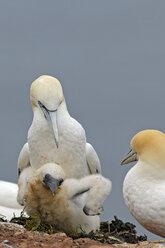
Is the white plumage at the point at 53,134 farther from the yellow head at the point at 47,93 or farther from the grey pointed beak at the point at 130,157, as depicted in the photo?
the grey pointed beak at the point at 130,157

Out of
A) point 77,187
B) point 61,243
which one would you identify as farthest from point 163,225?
point 61,243

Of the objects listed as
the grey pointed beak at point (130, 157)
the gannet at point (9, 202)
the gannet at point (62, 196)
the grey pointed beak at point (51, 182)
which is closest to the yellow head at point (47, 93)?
the gannet at point (62, 196)

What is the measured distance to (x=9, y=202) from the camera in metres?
12.1

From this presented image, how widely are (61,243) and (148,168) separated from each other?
2.07 metres

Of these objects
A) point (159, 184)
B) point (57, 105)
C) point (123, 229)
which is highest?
point (57, 105)

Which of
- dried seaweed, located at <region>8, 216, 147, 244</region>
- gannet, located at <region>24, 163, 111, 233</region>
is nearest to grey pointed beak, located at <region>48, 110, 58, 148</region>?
gannet, located at <region>24, 163, 111, 233</region>

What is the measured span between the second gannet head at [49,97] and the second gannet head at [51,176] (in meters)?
0.61

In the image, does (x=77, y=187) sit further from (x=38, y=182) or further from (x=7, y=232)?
(x=7, y=232)

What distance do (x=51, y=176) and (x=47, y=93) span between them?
52.1 inches

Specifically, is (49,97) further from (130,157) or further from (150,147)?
(150,147)

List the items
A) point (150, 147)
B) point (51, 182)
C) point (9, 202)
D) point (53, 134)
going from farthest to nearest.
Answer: point (9, 202) < point (53, 134) < point (150, 147) < point (51, 182)

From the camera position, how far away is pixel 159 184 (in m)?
8.96

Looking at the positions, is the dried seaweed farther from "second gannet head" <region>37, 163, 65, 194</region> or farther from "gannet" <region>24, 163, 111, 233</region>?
"second gannet head" <region>37, 163, 65, 194</region>

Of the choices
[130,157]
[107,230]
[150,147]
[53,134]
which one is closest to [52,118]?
[53,134]
